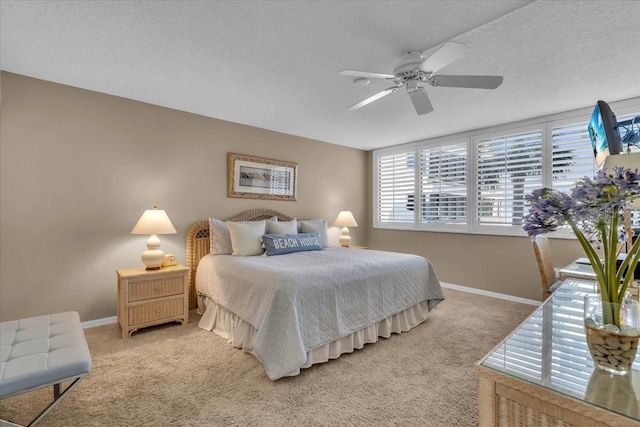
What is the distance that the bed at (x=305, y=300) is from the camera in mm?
2113

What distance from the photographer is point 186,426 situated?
1627mm

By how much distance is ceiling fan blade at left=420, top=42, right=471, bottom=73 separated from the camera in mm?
1663

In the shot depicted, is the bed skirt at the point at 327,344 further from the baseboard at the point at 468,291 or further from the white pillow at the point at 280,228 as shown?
the white pillow at the point at 280,228

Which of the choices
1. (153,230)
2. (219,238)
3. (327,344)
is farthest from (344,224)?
(153,230)

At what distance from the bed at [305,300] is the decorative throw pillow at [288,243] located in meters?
0.11

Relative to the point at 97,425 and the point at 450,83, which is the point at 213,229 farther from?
the point at 450,83

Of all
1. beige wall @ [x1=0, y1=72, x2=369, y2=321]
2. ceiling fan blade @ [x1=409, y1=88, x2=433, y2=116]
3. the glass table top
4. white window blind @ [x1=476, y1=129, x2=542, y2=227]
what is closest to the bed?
beige wall @ [x1=0, y1=72, x2=369, y2=321]

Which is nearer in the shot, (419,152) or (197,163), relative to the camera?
(197,163)

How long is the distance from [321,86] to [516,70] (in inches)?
68.0

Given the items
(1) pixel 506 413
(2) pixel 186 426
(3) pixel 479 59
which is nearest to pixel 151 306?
(2) pixel 186 426

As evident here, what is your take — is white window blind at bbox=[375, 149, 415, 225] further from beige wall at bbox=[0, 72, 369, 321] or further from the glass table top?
the glass table top

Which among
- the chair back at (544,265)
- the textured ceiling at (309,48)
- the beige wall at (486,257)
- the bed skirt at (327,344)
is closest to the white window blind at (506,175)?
the beige wall at (486,257)

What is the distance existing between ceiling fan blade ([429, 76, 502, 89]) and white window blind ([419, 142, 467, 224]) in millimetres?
2632

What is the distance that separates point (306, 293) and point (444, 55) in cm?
188
